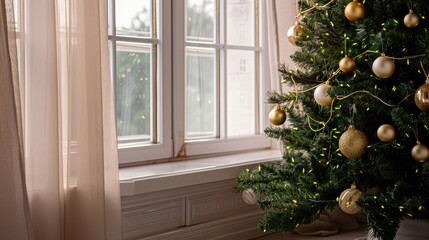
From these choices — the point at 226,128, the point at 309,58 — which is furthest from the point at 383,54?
the point at 226,128

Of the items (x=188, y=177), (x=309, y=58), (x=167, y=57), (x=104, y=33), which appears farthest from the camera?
(x=167, y=57)

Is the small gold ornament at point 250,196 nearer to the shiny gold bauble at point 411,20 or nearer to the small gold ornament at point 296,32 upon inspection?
the small gold ornament at point 296,32

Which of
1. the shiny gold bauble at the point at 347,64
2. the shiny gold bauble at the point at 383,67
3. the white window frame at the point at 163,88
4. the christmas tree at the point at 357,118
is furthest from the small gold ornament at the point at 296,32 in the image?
the white window frame at the point at 163,88

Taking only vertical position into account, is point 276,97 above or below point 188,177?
above

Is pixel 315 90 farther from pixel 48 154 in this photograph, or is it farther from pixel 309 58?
pixel 48 154

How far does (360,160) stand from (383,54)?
0.39 metres

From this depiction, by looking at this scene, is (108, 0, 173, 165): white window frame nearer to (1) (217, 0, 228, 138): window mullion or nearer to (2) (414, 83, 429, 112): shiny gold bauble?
(1) (217, 0, 228, 138): window mullion

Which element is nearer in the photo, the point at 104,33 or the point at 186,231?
the point at 104,33

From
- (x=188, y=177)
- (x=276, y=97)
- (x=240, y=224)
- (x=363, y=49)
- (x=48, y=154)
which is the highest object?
(x=363, y=49)

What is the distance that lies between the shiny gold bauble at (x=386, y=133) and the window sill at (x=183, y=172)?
91cm

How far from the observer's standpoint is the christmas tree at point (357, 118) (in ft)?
6.81

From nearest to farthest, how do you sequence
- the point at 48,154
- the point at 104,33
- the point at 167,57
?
the point at 48,154 < the point at 104,33 < the point at 167,57

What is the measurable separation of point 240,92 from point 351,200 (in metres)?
1.35

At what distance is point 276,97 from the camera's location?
95.3 inches
